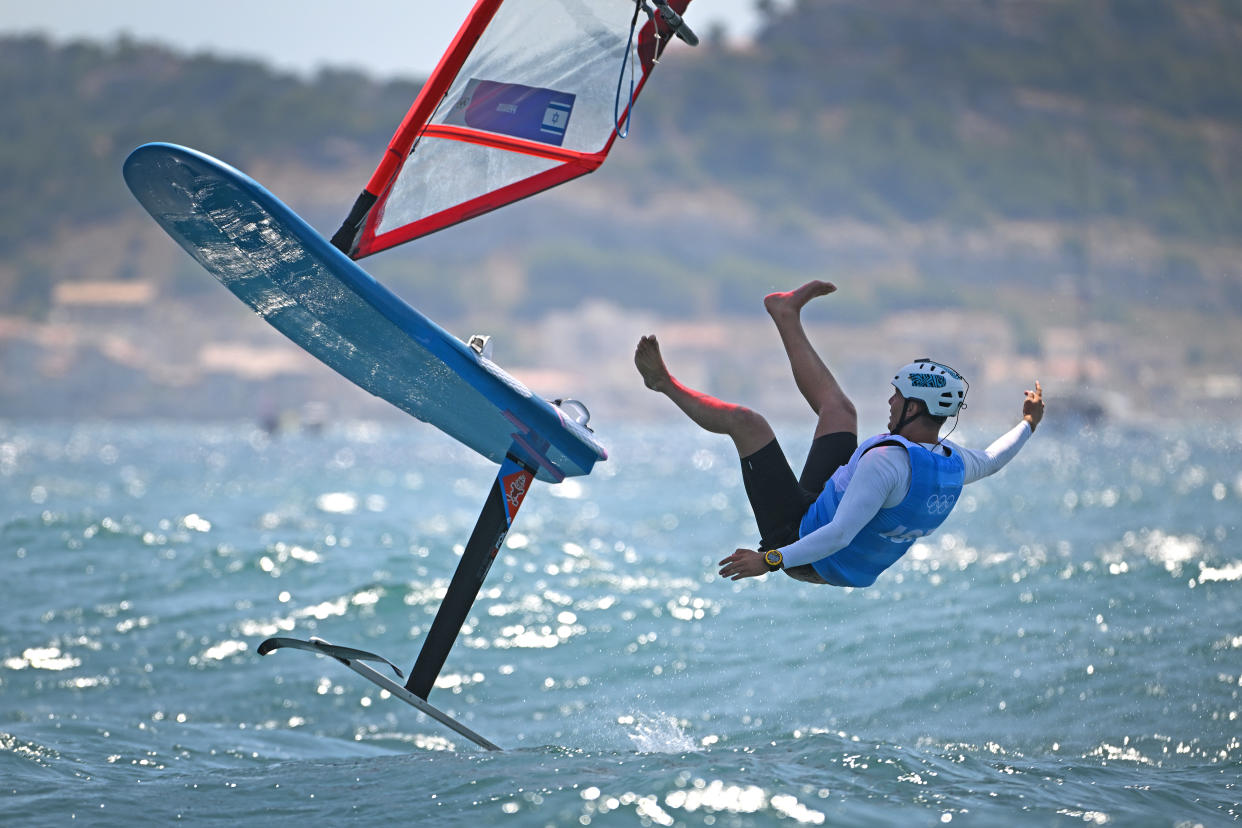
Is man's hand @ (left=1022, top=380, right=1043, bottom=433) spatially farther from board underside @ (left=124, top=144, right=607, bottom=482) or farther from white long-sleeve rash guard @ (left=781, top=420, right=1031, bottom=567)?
board underside @ (left=124, top=144, right=607, bottom=482)

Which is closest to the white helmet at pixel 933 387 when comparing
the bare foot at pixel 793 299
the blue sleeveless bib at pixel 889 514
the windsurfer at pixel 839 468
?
the windsurfer at pixel 839 468

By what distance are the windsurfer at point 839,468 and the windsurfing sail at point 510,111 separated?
1.08 m

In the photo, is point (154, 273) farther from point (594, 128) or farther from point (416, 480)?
point (594, 128)

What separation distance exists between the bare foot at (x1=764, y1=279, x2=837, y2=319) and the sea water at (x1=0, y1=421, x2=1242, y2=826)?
181cm

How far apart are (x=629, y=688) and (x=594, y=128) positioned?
10.5ft

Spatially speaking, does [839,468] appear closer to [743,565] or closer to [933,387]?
[933,387]

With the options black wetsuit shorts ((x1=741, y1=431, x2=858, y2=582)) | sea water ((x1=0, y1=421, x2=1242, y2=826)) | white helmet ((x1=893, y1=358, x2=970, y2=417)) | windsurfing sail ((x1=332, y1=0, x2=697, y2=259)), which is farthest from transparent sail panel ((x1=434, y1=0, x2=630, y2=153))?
sea water ((x1=0, y1=421, x2=1242, y2=826))

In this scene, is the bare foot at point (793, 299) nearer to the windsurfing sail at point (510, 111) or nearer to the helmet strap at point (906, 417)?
the helmet strap at point (906, 417)

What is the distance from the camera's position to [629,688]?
7.27m

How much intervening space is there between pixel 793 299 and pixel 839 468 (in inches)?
29.0

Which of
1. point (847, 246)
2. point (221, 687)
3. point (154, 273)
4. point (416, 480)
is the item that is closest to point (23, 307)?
point (154, 273)

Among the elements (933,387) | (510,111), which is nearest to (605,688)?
(933,387)

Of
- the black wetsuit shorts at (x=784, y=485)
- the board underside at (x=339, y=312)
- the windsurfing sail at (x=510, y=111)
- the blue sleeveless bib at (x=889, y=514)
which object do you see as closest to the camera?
the board underside at (x=339, y=312)

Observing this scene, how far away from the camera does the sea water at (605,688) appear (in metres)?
4.72
